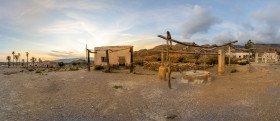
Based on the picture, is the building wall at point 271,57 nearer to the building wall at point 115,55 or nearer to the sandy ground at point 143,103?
the sandy ground at point 143,103

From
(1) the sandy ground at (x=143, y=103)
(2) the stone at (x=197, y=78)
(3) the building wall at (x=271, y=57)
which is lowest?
(1) the sandy ground at (x=143, y=103)

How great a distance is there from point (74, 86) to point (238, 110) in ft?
32.1

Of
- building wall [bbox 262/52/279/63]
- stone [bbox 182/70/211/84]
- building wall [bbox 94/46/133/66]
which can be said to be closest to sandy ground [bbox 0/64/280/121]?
stone [bbox 182/70/211/84]

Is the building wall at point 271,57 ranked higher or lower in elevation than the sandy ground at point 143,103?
higher

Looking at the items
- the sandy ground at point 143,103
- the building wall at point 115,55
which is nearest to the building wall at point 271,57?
the sandy ground at point 143,103

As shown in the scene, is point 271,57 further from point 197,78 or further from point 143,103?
point 143,103

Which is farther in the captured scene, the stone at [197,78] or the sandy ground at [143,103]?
the stone at [197,78]

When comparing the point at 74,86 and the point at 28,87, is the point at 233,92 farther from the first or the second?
the point at 28,87

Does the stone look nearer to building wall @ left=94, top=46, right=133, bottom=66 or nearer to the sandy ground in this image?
the sandy ground

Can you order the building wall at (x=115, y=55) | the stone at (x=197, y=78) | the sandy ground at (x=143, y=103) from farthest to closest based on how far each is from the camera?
the building wall at (x=115, y=55) < the stone at (x=197, y=78) < the sandy ground at (x=143, y=103)

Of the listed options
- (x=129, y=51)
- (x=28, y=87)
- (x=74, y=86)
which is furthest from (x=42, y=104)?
(x=129, y=51)

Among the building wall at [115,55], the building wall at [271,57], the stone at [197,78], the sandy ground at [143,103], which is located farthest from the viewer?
the building wall at [271,57]

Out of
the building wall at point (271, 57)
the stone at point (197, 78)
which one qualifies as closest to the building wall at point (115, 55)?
the stone at point (197, 78)

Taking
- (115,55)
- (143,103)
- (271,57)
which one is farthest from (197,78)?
(271,57)
